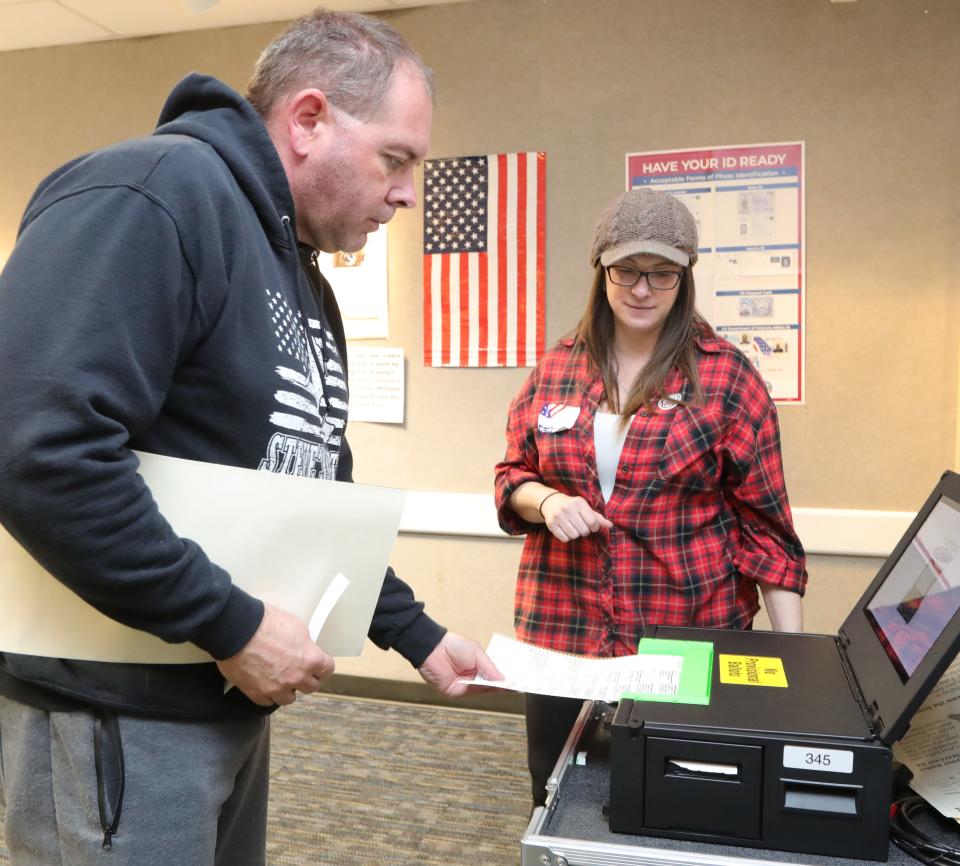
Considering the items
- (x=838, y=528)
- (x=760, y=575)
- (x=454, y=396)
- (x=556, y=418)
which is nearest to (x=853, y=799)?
(x=760, y=575)

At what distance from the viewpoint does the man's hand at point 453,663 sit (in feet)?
3.97

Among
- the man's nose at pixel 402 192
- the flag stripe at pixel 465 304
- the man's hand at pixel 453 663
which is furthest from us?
the flag stripe at pixel 465 304

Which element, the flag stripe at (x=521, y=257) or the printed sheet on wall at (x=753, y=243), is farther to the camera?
the flag stripe at (x=521, y=257)

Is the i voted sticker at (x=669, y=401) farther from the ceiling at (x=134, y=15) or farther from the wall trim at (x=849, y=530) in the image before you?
the ceiling at (x=134, y=15)

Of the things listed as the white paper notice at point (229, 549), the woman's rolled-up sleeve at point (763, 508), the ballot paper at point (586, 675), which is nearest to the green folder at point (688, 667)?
the ballot paper at point (586, 675)

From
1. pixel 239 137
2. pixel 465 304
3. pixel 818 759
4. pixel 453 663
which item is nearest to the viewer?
pixel 818 759

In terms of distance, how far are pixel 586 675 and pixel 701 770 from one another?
206 millimetres

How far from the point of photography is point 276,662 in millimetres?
862

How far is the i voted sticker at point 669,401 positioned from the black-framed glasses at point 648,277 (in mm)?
215

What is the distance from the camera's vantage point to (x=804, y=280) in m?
3.09

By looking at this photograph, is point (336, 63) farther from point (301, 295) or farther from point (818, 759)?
point (818, 759)

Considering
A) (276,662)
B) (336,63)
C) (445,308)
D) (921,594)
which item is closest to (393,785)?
(445,308)

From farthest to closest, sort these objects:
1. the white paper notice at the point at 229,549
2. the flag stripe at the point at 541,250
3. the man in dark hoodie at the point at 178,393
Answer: the flag stripe at the point at 541,250 → the white paper notice at the point at 229,549 → the man in dark hoodie at the point at 178,393

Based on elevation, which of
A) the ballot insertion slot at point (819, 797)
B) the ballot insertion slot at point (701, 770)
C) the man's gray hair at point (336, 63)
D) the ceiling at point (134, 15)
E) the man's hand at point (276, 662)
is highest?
the ceiling at point (134, 15)
